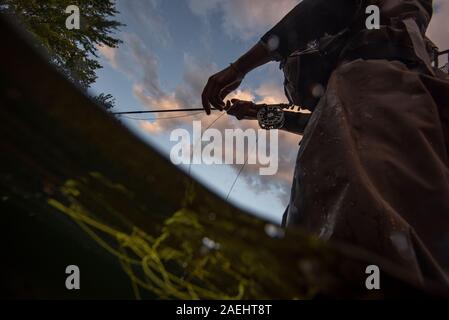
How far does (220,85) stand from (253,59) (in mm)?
305

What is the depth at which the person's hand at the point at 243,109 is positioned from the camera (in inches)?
166

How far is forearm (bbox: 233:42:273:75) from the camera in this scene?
1.99 m

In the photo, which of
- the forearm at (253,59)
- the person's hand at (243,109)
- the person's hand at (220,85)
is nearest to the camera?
the forearm at (253,59)

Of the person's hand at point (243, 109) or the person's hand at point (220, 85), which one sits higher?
the person's hand at point (243, 109)

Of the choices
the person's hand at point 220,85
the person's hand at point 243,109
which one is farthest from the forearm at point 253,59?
the person's hand at point 243,109

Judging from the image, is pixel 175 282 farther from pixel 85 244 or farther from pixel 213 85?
pixel 213 85

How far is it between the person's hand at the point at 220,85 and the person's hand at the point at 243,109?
6.09 ft

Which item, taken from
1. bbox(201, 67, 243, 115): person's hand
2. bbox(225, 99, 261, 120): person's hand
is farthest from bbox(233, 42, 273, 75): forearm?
bbox(225, 99, 261, 120): person's hand

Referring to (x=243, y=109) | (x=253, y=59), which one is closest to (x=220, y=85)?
(x=253, y=59)

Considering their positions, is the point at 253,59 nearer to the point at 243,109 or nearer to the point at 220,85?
the point at 220,85

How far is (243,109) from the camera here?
4.32 meters

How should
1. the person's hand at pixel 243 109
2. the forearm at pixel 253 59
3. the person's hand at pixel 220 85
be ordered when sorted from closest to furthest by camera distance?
1. the forearm at pixel 253 59
2. the person's hand at pixel 220 85
3. the person's hand at pixel 243 109

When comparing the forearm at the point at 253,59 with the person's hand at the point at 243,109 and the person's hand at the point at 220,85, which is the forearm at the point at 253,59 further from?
the person's hand at the point at 243,109
